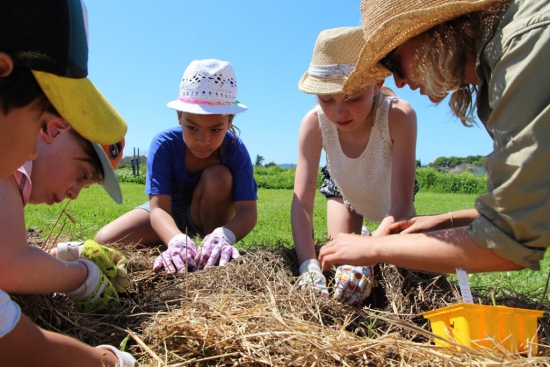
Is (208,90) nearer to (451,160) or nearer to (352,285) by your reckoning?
(352,285)

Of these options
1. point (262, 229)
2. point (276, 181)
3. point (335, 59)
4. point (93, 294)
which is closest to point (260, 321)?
point (93, 294)

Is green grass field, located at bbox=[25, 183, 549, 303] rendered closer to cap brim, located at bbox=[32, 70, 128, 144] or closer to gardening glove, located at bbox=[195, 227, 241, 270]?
gardening glove, located at bbox=[195, 227, 241, 270]

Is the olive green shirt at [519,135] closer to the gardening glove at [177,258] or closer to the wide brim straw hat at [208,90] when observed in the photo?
the gardening glove at [177,258]

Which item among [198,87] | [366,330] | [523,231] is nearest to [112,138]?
[523,231]

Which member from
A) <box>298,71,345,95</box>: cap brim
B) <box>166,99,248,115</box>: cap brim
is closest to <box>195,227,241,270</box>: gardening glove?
<box>166,99,248,115</box>: cap brim

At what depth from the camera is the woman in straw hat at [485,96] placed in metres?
1.30

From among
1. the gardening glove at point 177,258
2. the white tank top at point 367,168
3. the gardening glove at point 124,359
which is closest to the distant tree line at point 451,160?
the white tank top at point 367,168

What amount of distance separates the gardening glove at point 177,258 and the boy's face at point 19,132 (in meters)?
1.34

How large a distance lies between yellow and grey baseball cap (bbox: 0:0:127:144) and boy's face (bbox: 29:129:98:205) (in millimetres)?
769

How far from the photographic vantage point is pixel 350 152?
10.0 ft

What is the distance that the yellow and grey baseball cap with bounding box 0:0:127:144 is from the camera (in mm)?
904

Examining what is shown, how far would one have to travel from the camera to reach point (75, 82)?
1.05 meters

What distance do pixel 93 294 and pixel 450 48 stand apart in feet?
4.97

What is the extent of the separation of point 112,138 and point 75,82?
0.15 meters
